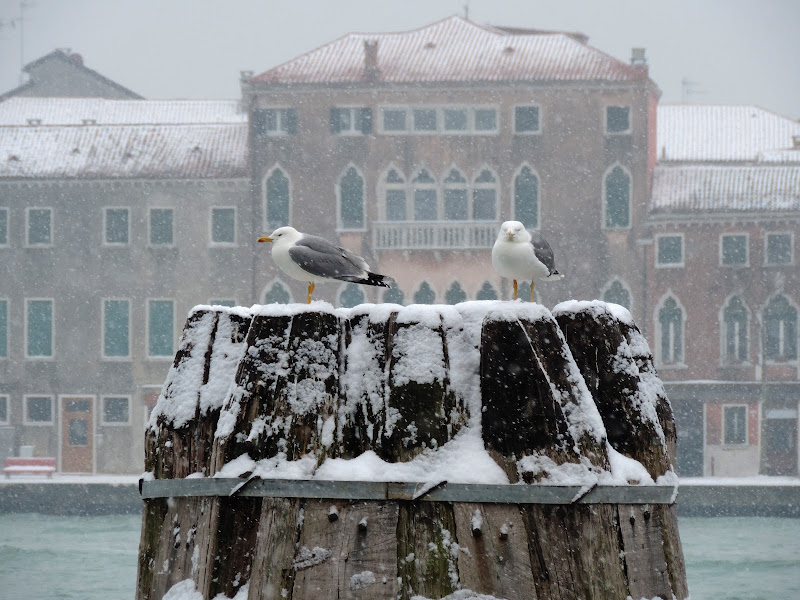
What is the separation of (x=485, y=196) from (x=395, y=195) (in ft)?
8.04

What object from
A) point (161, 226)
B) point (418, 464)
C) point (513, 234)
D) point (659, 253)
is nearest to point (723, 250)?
point (659, 253)

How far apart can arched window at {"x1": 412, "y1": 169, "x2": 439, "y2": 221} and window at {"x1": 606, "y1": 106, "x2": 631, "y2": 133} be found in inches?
195

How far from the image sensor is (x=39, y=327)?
33.8 metres

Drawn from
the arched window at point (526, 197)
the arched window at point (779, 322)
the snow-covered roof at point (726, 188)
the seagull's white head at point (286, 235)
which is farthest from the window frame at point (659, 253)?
the seagull's white head at point (286, 235)

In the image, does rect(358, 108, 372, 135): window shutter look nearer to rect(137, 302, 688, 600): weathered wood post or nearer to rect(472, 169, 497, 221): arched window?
rect(472, 169, 497, 221): arched window

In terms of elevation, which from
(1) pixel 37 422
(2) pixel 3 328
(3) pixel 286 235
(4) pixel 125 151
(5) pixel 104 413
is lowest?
(1) pixel 37 422

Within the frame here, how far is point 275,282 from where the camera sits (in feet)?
109

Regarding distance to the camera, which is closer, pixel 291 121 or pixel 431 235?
pixel 431 235

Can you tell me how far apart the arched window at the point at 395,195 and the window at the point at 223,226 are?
13.7 feet

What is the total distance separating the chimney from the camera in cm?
3394

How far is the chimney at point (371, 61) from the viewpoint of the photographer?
33938mm

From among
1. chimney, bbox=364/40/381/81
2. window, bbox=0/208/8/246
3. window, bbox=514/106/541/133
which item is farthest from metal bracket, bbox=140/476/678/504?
window, bbox=0/208/8/246

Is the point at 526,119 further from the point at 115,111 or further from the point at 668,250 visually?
the point at 115,111

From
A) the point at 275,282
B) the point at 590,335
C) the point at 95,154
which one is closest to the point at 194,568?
the point at 590,335
